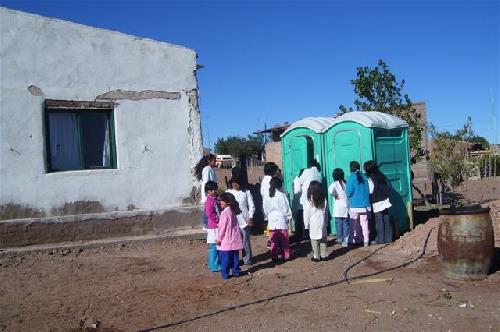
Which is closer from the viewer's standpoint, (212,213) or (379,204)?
(212,213)

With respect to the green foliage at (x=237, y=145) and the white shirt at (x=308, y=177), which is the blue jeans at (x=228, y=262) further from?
the green foliage at (x=237, y=145)

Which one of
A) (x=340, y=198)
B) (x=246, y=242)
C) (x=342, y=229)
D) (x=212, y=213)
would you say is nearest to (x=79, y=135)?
(x=212, y=213)

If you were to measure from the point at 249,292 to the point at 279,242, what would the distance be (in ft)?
6.35

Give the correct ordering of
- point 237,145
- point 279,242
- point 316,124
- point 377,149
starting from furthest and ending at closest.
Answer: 1. point 237,145
2. point 316,124
3. point 377,149
4. point 279,242

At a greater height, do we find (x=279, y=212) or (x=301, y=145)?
(x=301, y=145)

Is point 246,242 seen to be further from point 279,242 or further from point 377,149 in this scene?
point 377,149

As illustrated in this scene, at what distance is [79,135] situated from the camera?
9703 mm

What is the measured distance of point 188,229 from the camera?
10.4 meters

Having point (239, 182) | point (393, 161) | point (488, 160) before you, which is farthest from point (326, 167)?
point (488, 160)

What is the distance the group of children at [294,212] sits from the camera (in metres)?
7.14

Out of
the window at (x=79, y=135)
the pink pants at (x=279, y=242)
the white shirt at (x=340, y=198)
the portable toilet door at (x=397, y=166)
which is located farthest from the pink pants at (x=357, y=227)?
the window at (x=79, y=135)

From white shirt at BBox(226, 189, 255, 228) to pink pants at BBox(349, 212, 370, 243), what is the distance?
7.35 feet

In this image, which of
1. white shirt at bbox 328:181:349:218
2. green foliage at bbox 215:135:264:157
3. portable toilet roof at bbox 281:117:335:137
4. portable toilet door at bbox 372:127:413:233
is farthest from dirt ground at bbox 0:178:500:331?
green foliage at bbox 215:135:264:157

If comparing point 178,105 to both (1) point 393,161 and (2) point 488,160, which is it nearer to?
(1) point 393,161
